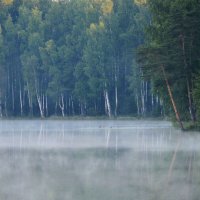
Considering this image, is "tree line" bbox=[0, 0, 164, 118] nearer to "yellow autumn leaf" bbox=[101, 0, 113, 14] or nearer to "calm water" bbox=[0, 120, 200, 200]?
"yellow autumn leaf" bbox=[101, 0, 113, 14]

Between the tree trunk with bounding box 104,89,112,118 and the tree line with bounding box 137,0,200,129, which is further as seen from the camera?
the tree trunk with bounding box 104,89,112,118

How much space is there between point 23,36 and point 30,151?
5482 centimetres

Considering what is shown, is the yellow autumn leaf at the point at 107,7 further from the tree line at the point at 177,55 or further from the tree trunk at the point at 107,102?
the tree line at the point at 177,55

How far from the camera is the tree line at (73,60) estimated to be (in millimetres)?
70875

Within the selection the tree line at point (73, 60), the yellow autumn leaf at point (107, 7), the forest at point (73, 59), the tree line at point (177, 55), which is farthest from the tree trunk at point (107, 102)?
the tree line at point (177, 55)

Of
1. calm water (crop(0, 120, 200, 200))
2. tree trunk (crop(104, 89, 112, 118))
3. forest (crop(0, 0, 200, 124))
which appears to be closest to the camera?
calm water (crop(0, 120, 200, 200))

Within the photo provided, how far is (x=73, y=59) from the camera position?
75625 mm

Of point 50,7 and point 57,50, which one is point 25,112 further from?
point 50,7

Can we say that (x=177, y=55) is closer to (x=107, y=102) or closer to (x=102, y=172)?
(x=102, y=172)

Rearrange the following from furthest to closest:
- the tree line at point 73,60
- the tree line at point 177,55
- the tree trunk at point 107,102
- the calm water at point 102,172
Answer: the tree line at point 73,60
the tree trunk at point 107,102
the tree line at point 177,55
the calm water at point 102,172

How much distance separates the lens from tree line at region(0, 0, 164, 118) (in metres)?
70.9

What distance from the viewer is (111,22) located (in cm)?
7244

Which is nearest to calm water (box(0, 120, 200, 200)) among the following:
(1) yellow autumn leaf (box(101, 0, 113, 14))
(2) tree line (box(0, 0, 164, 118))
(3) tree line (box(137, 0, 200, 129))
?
(3) tree line (box(137, 0, 200, 129))

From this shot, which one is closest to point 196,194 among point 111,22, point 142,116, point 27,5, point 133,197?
point 133,197
